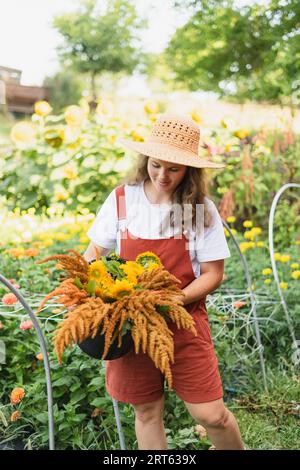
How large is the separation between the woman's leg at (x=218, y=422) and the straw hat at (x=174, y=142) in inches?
31.4

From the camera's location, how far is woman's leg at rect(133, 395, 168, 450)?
1.89 metres

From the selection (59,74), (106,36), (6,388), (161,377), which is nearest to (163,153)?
(161,377)

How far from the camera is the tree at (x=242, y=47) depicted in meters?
5.78

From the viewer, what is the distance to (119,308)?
1.49 metres

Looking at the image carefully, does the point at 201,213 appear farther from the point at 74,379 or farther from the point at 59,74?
the point at 59,74

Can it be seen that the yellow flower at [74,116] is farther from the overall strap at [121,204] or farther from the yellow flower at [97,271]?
the yellow flower at [97,271]

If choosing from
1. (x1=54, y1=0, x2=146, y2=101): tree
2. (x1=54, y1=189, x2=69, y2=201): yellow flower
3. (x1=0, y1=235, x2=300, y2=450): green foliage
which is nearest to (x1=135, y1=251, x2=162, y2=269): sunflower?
(x1=0, y1=235, x2=300, y2=450): green foliage

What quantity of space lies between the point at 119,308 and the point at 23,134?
385 cm

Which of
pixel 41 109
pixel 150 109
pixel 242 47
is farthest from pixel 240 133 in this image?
pixel 242 47

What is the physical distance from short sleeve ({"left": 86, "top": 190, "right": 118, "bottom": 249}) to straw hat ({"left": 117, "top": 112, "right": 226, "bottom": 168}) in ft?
0.74

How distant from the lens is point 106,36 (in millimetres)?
26438

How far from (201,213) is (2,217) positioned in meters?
3.65

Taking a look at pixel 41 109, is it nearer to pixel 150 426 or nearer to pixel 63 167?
pixel 63 167

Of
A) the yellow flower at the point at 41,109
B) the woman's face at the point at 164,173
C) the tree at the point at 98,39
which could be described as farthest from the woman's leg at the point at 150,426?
the tree at the point at 98,39
